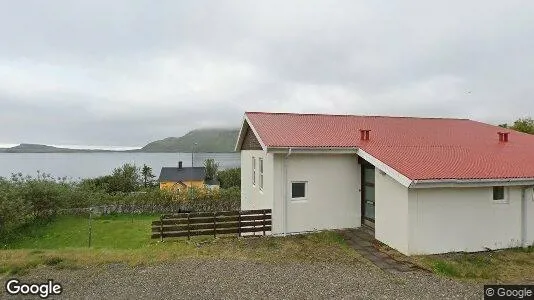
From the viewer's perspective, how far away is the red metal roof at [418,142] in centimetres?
1171

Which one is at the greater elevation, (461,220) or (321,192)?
(321,192)

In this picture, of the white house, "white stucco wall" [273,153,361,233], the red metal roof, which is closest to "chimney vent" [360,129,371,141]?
the white house

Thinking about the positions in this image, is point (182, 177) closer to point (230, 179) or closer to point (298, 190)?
point (230, 179)

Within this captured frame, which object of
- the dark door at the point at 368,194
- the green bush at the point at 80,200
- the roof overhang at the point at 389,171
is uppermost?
the roof overhang at the point at 389,171

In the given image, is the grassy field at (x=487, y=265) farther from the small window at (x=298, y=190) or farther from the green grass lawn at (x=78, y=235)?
the green grass lawn at (x=78, y=235)

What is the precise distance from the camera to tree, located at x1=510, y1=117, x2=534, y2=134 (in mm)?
32894

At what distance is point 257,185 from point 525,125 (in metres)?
32.1

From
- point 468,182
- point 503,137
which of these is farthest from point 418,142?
point 503,137

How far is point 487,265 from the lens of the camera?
33.3ft

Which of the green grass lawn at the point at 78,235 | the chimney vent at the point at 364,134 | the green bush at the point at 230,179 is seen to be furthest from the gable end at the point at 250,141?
the green bush at the point at 230,179

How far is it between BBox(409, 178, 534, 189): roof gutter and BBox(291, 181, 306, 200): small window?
4388 mm

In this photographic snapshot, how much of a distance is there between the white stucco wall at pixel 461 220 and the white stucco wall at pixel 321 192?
139 inches

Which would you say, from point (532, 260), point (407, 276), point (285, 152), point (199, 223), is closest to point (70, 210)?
point (199, 223)

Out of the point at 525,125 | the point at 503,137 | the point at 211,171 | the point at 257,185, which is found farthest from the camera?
the point at 211,171
